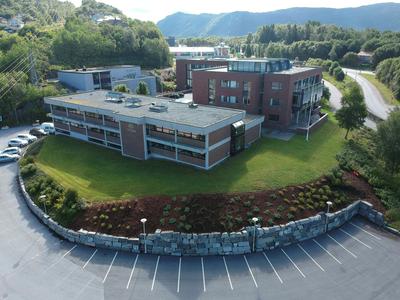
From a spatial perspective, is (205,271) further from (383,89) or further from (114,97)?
(383,89)

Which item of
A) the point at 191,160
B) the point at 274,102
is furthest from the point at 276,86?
the point at 191,160

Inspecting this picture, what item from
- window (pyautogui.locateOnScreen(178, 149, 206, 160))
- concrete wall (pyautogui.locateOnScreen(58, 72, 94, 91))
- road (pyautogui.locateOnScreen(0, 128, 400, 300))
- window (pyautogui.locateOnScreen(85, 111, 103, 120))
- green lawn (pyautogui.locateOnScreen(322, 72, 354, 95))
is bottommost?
road (pyautogui.locateOnScreen(0, 128, 400, 300))

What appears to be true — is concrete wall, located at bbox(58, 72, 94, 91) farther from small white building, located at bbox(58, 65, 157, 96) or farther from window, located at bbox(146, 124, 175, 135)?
window, located at bbox(146, 124, 175, 135)

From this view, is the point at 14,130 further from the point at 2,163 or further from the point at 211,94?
the point at 211,94

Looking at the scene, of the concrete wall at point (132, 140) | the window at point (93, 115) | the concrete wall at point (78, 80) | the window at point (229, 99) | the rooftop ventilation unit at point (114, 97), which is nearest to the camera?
the concrete wall at point (132, 140)

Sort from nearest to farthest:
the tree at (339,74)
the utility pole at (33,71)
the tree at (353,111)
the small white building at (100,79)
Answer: the tree at (353,111)
the utility pole at (33,71)
the small white building at (100,79)
the tree at (339,74)

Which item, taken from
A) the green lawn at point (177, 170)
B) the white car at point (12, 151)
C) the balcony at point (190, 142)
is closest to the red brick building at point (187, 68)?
the green lawn at point (177, 170)

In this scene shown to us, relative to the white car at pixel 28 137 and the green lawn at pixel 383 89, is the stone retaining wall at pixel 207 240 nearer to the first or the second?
the white car at pixel 28 137

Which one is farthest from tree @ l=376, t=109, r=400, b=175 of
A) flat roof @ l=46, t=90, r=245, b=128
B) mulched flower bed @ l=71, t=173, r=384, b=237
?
flat roof @ l=46, t=90, r=245, b=128
